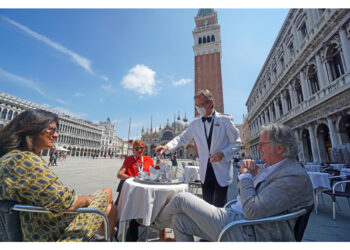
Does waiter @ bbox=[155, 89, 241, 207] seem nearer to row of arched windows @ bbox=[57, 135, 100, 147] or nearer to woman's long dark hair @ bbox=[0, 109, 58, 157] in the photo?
woman's long dark hair @ bbox=[0, 109, 58, 157]

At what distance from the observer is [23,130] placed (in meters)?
1.16

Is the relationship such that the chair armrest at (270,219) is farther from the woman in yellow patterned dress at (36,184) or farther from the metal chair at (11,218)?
the metal chair at (11,218)

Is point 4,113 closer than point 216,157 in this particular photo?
No

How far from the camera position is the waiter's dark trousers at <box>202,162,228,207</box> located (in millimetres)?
1938

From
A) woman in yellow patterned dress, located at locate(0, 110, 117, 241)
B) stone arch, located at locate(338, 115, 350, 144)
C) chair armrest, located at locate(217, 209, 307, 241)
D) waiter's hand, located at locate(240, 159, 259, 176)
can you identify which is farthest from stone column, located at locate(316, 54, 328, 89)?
woman in yellow patterned dress, located at locate(0, 110, 117, 241)

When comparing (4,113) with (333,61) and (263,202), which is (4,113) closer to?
(263,202)

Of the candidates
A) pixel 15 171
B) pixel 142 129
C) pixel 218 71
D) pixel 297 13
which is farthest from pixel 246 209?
pixel 142 129

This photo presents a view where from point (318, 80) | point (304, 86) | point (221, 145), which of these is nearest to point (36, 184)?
point (221, 145)

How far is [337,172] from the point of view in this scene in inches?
233

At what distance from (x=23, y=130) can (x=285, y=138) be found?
7.11 ft

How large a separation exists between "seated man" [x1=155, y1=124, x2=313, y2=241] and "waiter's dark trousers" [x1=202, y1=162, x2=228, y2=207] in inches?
20.1

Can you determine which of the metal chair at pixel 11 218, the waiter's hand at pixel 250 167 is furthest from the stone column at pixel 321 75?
the metal chair at pixel 11 218

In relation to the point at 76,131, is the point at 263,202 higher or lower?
lower

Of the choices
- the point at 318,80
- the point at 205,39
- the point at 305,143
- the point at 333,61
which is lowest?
the point at 305,143
